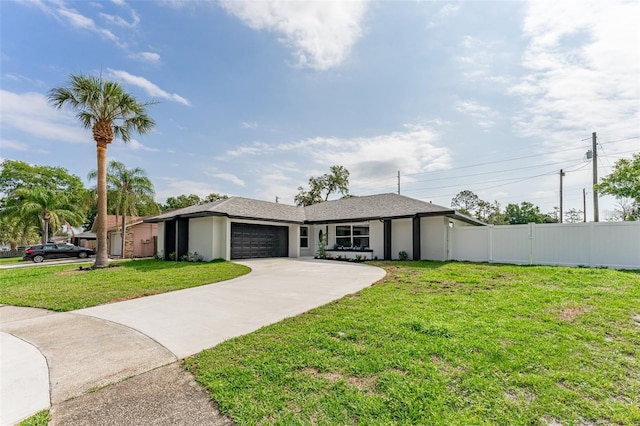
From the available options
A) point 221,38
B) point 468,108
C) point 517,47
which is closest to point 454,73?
point 517,47

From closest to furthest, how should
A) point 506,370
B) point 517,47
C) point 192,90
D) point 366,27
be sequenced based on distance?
1. point 506,370
2. point 517,47
3. point 366,27
4. point 192,90

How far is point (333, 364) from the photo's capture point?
3.54m

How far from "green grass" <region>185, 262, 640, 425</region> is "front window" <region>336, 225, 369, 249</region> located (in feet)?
41.4

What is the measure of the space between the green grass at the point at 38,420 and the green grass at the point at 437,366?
1.27 metres

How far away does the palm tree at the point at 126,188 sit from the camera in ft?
73.9

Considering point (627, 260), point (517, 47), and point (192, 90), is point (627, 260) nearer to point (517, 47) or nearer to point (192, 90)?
point (517, 47)

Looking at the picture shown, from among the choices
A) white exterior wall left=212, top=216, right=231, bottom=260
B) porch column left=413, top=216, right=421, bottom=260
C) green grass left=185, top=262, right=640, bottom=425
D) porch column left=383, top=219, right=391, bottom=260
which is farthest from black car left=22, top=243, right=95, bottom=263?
green grass left=185, top=262, right=640, bottom=425

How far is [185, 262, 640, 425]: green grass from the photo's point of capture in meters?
2.62

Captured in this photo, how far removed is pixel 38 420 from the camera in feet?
8.59

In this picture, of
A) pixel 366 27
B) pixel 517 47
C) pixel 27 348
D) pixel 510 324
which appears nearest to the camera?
pixel 27 348

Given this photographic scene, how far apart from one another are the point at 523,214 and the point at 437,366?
54.9 m

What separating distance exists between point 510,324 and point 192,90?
562 inches

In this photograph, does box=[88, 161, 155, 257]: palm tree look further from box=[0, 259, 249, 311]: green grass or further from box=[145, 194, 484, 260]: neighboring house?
box=[0, 259, 249, 311]: green grass

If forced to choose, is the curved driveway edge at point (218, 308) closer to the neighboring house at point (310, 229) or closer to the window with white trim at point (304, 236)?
the neighboring house at point (310, 229)
